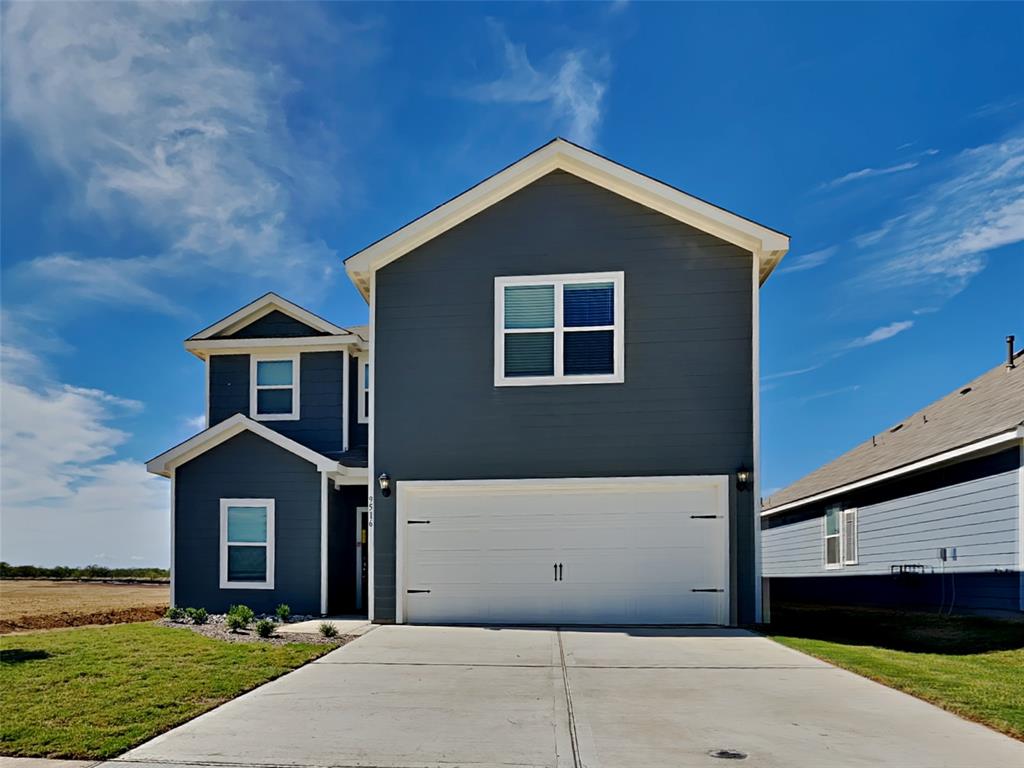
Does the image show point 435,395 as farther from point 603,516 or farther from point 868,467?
point 868,467

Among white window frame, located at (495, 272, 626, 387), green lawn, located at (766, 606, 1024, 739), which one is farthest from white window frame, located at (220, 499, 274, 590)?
green lawn, located at (766, 606, 1024, 739)

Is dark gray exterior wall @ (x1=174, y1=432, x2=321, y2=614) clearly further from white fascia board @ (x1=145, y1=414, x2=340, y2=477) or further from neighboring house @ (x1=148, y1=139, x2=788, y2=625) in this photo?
neighboring house @ (x1=148, y1=139, x2=788, y2=625)

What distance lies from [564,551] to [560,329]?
11.2 ft

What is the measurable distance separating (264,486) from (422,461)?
11.1 ft

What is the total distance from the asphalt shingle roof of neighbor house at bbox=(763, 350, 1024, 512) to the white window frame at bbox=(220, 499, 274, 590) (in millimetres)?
11319

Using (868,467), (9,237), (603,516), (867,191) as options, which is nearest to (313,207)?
(9,237)

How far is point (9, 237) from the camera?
522 inches

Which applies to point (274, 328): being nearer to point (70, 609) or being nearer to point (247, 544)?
point (247, 544)

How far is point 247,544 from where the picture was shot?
45.8ft

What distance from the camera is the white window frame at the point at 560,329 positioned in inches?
479

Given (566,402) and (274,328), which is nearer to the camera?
(566,402)

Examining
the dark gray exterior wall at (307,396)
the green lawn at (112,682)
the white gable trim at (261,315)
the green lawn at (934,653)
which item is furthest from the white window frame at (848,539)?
the green lawn at (112,682)

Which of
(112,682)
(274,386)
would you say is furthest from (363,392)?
(112,682)

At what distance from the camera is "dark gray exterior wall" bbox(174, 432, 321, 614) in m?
13.7
